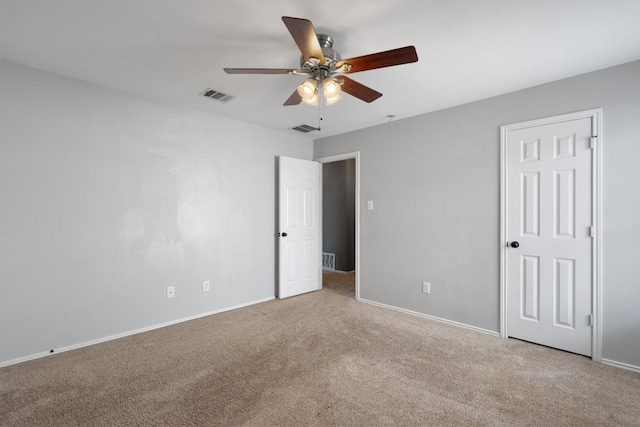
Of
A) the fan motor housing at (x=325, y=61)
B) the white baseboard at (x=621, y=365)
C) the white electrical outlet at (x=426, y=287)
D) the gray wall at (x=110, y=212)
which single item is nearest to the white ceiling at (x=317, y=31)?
the fan motor housing at (x=325, y=61)

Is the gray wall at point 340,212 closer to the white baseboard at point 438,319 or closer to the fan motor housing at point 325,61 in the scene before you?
the white baseboard at point 438,319

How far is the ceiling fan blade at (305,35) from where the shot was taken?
1.42 meters

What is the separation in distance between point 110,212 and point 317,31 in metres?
2.54

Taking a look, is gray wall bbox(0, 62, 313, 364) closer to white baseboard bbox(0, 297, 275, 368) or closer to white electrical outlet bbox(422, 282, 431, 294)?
white baseboard bbox(0, 297, 275, 368)

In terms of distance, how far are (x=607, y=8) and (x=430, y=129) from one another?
5.84ft

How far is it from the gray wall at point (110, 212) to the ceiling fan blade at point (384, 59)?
7.53 feet

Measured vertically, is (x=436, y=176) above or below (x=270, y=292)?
above

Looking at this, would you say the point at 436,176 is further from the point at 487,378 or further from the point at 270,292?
the point at 270,292

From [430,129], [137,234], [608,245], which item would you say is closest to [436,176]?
[430,129]

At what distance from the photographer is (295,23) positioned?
1437mm

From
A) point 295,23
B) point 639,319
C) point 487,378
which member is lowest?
point 487,378

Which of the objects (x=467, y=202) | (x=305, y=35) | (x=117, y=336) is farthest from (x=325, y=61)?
(x=117, y=336)

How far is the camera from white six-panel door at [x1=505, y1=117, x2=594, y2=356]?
250 centimetres

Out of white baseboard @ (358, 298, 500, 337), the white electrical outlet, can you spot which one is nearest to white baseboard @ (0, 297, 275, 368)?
white baseboard @ (358, 298, 500, 337)
